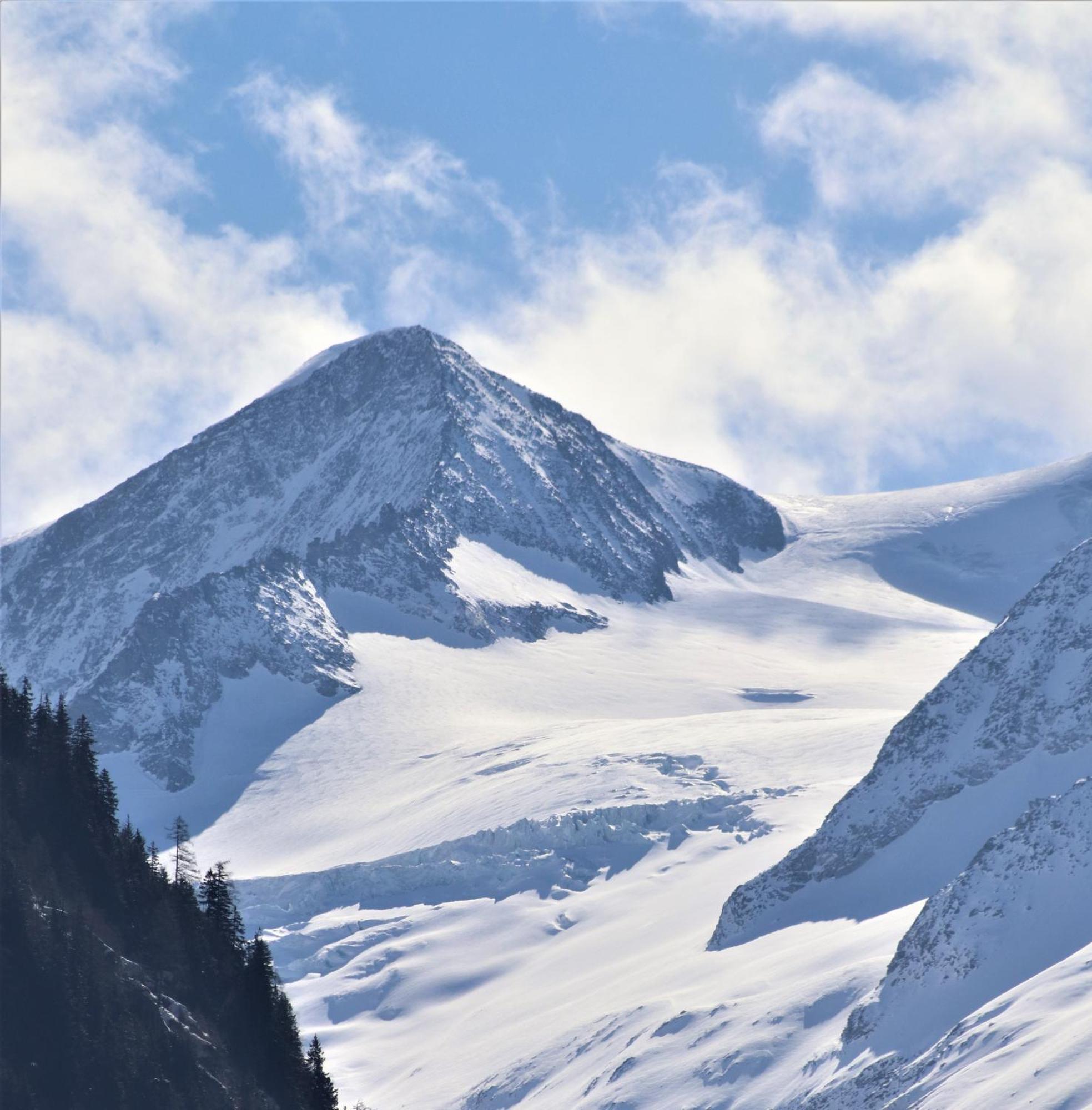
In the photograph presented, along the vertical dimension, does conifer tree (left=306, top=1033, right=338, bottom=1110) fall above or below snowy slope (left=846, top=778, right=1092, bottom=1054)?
above

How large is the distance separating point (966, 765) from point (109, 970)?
7339 cm

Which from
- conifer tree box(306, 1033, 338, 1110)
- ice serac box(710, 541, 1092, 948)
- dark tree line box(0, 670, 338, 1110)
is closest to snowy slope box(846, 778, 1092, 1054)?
ice serac box(710, 541, 1092, 948)

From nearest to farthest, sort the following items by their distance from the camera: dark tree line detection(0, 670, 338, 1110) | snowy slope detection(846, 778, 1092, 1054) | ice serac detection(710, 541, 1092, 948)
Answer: dark tree line detection(0, 670, 338, 1110)
snowy slope detection(846, 778, 1092, 1054)
ice serac detection(710, 541, 1092, 948)

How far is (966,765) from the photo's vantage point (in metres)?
156

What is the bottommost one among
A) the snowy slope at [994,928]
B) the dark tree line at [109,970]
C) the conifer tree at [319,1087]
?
the snowy slope at [994,928]

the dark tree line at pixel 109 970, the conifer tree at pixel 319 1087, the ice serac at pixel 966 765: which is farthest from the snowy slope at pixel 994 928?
the dark tree line at pixel 109 970

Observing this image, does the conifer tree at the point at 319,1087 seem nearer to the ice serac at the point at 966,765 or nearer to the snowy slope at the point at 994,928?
the snowy slope at the point at 994,928

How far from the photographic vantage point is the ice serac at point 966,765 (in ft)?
497

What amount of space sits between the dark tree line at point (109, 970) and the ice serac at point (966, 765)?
51.8m

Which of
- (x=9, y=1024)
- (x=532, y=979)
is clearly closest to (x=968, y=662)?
(x=532, y=979)

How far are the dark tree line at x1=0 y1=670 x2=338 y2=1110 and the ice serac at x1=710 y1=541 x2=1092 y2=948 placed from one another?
51.8m

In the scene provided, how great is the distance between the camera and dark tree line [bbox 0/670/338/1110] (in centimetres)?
9175

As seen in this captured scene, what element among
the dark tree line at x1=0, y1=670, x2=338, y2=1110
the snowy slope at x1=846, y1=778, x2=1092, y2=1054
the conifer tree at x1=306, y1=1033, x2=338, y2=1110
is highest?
the dark tree line at x1=0, y1=670, x2=338, y2=1110

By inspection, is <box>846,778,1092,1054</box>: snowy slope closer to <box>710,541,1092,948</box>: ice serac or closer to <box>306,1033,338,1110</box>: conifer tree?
<box>710,541,1092,948</box>: ice serac
